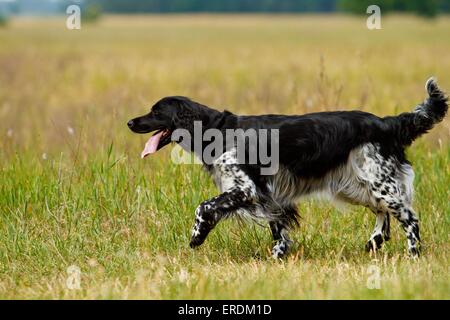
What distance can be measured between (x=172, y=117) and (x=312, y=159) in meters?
1.09

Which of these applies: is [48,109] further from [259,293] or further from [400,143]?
[259,293]

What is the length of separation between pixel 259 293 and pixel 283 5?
117m

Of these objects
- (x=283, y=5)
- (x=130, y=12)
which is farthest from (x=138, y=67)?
(x=130, y=12)

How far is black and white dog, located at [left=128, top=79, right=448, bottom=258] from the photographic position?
642 centimetres

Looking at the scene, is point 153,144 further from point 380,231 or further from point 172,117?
point 380,231

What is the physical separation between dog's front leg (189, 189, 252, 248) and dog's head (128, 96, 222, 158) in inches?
21.8

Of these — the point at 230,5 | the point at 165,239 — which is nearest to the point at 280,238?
the point at 165,239

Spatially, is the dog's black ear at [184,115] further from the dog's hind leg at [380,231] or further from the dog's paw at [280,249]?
the dog's hind leg at [380,231]

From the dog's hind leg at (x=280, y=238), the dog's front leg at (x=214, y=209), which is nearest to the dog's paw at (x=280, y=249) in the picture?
the dog's hind leg at (x=280, y=238)

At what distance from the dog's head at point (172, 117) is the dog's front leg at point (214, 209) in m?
0.55

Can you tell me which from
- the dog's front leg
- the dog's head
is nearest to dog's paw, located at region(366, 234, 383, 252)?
the dog's front leg

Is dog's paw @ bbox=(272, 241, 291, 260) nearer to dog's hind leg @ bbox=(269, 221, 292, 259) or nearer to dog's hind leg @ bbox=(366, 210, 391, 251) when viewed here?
dog's hind leg @ bbox=(269, 221, 292, 259)

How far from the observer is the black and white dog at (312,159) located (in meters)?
6.42

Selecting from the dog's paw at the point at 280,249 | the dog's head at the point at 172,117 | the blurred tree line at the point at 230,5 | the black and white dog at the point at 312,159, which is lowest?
the dog's paw at the point at 280,249
